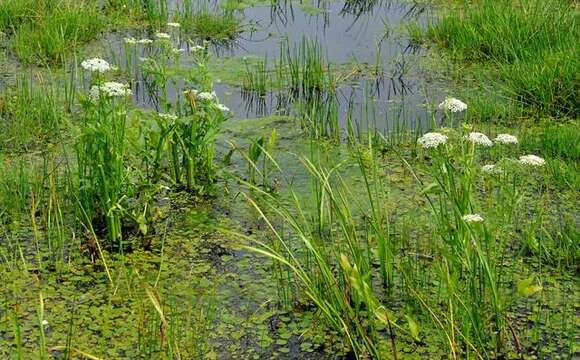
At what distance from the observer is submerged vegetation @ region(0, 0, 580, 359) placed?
10.1 feet

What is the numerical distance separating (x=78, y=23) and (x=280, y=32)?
1.43 m

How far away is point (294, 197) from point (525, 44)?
3.12 m

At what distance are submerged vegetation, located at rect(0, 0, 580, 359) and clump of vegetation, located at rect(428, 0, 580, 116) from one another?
0.06 feet

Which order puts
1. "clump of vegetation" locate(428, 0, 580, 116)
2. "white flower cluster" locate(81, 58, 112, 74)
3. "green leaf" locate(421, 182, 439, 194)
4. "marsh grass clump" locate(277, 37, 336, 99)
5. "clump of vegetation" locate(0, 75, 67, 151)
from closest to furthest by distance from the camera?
"green leaf" locate(421, 182, 439, 194) < "white flower cluster" locate(81, 58, 112, 74) < "clump of vegetation" locate(0, 75, 67, 151) < "clump of vegetation" locate(428, 0, 580, 116) < "marsh grass clump" locate(277, 37, 336, 99)

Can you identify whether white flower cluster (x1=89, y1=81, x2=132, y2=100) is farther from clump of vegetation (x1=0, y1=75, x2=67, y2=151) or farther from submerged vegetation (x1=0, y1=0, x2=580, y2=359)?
clump of vegetation (x1=0, y1=75, x2=67, y2=151)

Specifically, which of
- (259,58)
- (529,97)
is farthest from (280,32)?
(529,97)

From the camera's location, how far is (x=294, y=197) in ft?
10.5

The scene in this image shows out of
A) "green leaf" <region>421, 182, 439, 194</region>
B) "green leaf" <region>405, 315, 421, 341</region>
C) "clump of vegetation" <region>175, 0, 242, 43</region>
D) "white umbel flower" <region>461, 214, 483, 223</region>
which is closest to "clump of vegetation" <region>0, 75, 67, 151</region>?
"clump of vegetation" <region>175, 0, 242, 43</region>

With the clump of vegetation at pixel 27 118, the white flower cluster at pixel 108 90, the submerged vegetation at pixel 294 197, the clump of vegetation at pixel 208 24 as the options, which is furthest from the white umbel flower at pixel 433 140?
the clump of vegetation at pixel 208 24

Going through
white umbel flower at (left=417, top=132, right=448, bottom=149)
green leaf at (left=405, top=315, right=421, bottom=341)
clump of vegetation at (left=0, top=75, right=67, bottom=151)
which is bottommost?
green leaf at (left=405, top=315, right=421, bottom=341)

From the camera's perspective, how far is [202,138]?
4195 millimetres

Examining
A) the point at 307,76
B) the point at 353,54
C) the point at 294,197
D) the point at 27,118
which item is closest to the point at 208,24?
the point at 353,54

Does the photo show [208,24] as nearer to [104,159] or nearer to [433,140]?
[104,159]

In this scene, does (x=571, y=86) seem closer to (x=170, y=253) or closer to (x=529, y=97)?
(x=529, y=97)
